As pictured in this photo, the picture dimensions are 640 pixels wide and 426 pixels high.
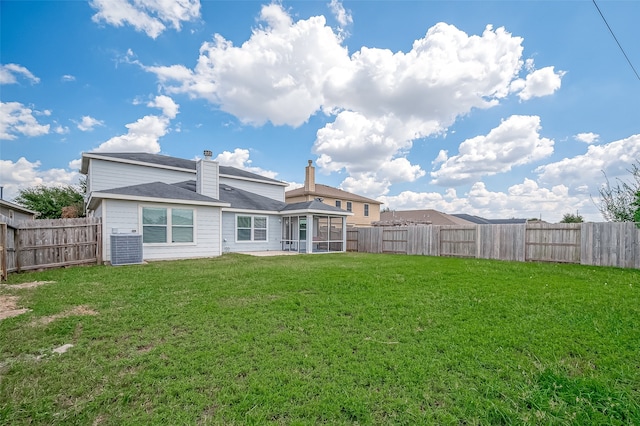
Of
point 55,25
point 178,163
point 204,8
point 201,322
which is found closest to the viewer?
point 201,322

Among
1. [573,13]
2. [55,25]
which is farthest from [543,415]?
[55,25]

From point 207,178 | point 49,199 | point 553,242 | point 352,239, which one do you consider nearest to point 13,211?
point 49,199

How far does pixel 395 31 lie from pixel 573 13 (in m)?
6.17

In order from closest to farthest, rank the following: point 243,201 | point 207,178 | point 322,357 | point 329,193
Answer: point 322,357
point 207,178
point 243,201
point 329,193

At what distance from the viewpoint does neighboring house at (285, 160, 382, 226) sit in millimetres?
→ 27188

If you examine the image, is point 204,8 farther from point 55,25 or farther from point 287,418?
point 287,418

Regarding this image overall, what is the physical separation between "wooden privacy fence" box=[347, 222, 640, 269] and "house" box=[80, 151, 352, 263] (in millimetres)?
3823

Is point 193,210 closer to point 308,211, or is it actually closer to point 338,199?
point 308,211

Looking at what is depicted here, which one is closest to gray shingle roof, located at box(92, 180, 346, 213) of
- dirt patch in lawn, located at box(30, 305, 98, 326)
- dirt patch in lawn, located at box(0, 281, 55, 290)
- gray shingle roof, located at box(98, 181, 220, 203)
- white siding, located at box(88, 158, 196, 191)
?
gray shingle roof, located at box(98, 181, 220, 203)

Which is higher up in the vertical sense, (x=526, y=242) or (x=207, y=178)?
(x=207, y=178)

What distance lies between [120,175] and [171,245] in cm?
785

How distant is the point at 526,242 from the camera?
40.5ft

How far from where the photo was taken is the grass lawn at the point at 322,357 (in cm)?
223

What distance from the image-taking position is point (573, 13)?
348 inches
